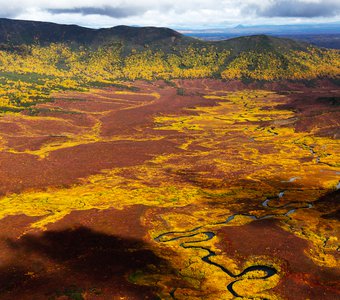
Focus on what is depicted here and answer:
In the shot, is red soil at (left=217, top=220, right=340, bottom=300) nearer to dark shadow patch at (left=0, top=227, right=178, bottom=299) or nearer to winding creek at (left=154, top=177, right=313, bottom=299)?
winding creek at (left=154, top=177, right=313, bottom=299)

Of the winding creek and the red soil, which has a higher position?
the red soil

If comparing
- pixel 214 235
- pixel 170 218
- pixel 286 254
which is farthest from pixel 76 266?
pixel 286 254

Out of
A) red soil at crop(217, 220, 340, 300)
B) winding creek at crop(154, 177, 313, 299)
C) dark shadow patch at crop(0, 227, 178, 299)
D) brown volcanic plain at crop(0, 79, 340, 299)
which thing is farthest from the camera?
winding creek at crop(154, 177, 313, 299)

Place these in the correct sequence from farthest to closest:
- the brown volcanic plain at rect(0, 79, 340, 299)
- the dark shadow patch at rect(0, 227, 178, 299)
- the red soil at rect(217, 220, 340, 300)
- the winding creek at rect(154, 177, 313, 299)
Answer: the winding creek at rect(154, 177, 313, 299)
the brown volcanic plain at rect(0, 79, 340, 299)
the red soil at rect(217, 220, 340, 300)
the dark shadow patch at rect(0, 227, 178, 299)

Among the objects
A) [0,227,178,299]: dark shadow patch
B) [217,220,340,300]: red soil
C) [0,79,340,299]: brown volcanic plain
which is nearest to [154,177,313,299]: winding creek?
[0,79,340,299]: brown volcanic plain

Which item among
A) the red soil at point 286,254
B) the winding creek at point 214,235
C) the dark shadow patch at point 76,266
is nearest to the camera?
the dark shadow patch at point 76,266

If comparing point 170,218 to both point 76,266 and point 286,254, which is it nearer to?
point 286,254

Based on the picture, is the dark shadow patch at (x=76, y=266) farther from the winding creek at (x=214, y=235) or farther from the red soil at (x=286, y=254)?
the red soil at (x=286, y=254)

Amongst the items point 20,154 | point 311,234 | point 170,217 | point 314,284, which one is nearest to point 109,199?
point 170,217

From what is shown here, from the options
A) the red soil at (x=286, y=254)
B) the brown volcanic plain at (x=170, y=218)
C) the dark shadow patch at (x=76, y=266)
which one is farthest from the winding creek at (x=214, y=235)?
the dark shadow patch at (x=76, y=266)
